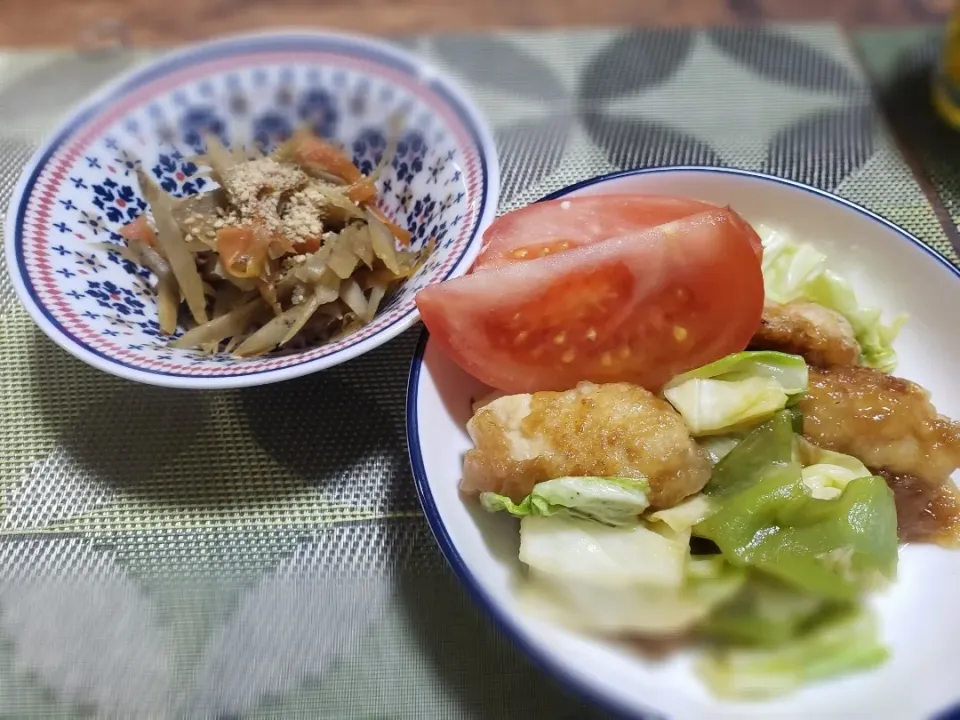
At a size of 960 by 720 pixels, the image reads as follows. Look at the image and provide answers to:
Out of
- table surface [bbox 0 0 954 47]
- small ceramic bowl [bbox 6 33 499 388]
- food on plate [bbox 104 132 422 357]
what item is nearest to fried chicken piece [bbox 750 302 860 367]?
small ceramic bowl [bbox 6 33 499 388]

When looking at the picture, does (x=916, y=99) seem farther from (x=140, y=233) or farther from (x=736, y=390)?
(x=140, y=233)


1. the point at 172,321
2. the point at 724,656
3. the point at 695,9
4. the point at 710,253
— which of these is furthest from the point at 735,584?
the point at 695,9

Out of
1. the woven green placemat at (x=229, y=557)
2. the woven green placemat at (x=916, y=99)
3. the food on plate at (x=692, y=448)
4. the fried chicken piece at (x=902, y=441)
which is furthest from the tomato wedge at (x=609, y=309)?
the woven green placemat at (x=916, y=99)

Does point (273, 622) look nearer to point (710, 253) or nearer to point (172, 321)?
point (172, 321)

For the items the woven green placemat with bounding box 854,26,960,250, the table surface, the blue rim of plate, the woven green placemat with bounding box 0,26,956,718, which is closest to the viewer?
the blue rim of plate

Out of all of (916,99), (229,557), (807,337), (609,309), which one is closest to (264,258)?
(229,557)

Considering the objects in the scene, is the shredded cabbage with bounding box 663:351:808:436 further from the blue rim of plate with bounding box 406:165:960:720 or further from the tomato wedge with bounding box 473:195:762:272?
the blue rim of plate with bounding box 406:165:960:720

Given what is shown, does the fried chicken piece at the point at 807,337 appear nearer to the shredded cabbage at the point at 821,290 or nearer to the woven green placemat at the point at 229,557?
the shredded cabbage at the point at 821,290
